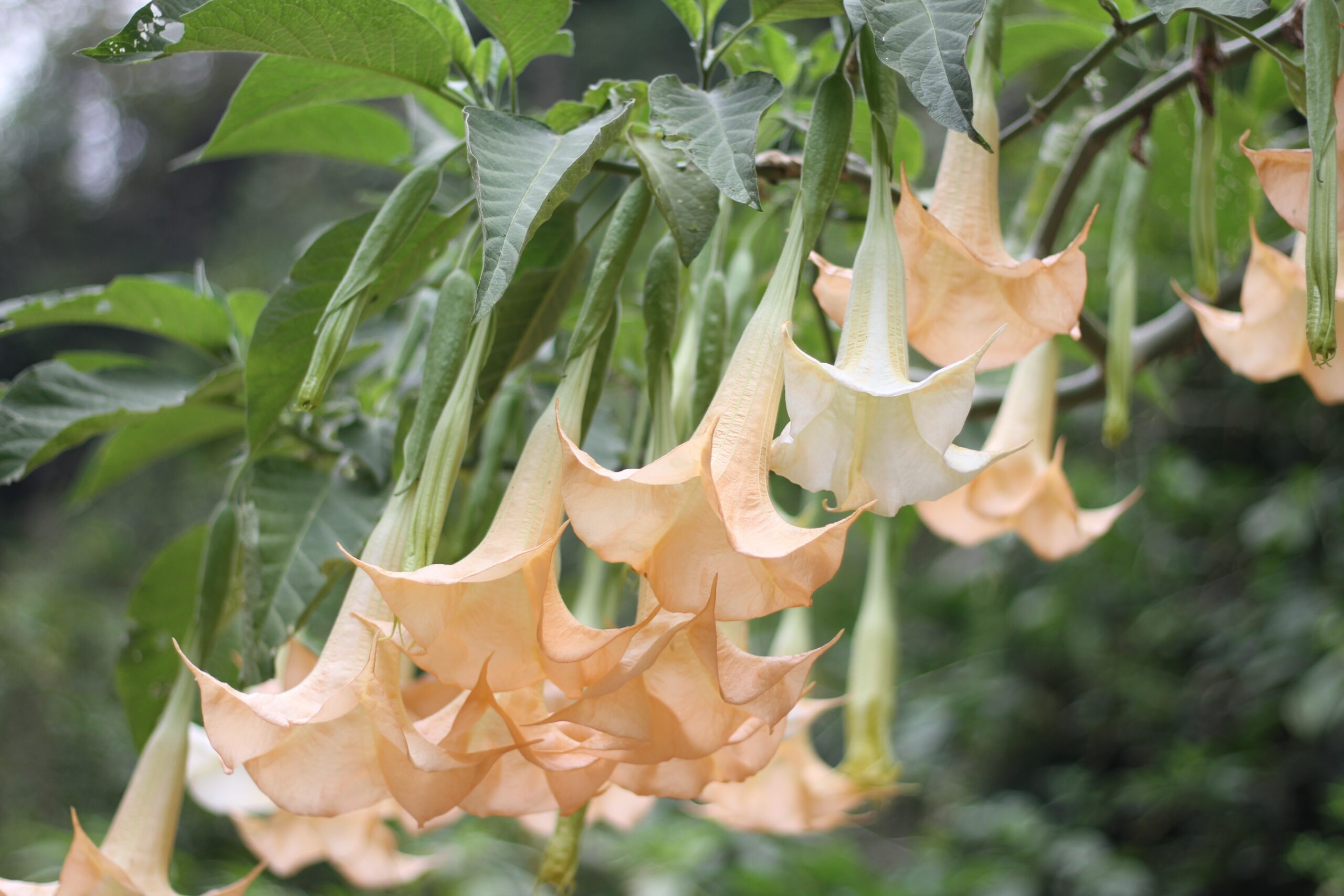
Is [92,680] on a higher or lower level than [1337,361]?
lower

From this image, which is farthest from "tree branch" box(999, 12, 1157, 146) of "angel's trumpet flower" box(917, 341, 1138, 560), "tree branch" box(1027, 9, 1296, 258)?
"angel's trumpet flower" box(917, 341, 1138, 560)

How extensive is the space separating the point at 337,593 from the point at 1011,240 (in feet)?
2.17

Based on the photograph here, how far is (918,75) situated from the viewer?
1.14ft

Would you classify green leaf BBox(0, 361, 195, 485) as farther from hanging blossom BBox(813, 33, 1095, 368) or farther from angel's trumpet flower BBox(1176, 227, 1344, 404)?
angel's trumpet flower BBox(1176, 227, 1344, 404)

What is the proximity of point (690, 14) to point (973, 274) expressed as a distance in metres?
0.24

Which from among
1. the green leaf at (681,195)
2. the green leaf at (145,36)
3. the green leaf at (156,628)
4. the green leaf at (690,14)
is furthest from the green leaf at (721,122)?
the green leaf at (156,628)

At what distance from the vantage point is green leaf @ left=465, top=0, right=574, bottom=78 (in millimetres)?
481

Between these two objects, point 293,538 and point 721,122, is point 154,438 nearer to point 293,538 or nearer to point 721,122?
point 293,538

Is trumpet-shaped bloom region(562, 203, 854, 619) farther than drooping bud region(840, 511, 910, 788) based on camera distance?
No

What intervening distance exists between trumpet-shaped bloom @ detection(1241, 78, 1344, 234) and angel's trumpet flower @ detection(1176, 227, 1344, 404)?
10 cm

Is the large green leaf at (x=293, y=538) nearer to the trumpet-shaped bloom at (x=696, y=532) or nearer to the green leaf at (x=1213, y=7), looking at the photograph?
the trumpet-shaped bloom at (x=696, y=532)

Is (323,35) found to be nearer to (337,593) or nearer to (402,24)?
(402,24)

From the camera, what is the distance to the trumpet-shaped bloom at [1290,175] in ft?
1.27

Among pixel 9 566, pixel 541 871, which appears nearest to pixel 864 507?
pixel 541 871
